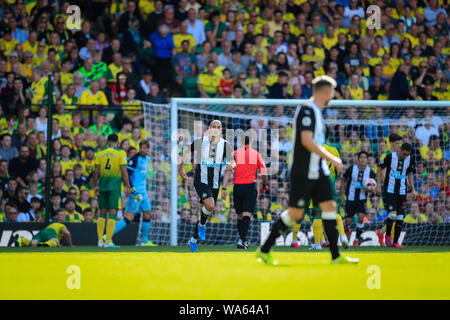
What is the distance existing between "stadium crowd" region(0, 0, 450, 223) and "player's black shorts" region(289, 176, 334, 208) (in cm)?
777

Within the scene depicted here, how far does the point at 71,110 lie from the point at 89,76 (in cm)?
134

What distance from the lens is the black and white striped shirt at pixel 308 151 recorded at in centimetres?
705

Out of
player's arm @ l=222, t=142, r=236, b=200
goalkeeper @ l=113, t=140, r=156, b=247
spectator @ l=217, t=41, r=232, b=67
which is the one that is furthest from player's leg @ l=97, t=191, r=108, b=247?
spectator @ l=217, t=41, r=232, b=67

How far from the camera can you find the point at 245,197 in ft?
40.9

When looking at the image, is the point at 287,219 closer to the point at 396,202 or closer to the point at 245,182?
the point at 245,182

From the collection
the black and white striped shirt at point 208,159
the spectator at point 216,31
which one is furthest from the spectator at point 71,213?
the spectator at point 216,31

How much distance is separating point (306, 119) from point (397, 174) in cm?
647

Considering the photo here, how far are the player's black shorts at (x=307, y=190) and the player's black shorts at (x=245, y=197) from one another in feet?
17.2

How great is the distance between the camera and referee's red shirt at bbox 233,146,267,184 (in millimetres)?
12438

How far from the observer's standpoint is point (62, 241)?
1422 cm

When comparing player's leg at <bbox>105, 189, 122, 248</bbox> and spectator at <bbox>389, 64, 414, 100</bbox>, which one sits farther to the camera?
spectator at <bbox>389, 64, 414, 100</bbox>

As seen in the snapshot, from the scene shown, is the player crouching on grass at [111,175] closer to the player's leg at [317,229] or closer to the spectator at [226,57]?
the player's leg at [317,229]

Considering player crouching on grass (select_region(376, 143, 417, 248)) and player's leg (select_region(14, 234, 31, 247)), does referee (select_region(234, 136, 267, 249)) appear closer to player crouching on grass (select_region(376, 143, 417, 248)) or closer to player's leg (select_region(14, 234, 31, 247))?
player crouching on grass (select_region(376, 143, 417, 248))
